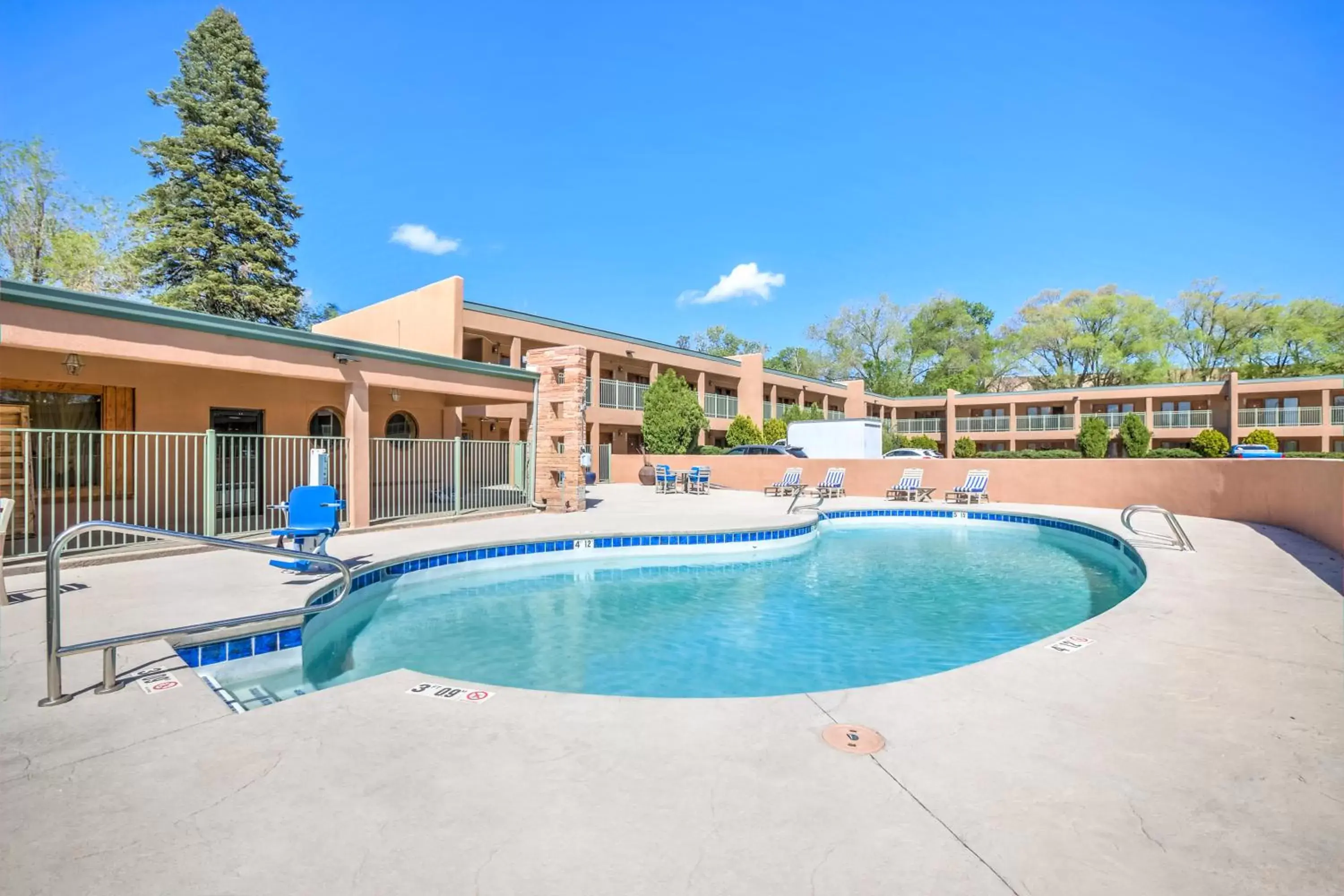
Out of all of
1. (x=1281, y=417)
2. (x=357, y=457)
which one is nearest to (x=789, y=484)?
(x=357, y=457)

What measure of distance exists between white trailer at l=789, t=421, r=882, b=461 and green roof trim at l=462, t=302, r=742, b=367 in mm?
6095

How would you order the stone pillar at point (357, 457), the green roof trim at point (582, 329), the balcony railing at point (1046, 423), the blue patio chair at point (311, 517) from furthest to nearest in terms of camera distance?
the balcony railing at point (1046, 423) < the green roof trim at point (582, 329) < the stone pillar at point (357, 457) < the blue patio chair at point (311, 517)

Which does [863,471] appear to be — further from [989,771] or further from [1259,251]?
[1259,251]

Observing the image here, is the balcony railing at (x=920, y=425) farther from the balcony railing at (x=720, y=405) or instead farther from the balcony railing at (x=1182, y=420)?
the balcony railing at (x=720, y=405)

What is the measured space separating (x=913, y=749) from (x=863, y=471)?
58.0 ft

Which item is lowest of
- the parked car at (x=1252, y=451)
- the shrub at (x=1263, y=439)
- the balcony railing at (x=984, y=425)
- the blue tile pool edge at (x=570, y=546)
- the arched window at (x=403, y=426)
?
the blue tile pool edge at (x=570, y=546)

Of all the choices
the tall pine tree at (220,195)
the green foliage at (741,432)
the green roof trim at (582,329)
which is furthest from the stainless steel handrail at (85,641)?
the tall pine tree at (220,195)

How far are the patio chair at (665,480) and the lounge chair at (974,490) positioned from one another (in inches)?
335

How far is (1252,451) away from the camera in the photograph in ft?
93.4

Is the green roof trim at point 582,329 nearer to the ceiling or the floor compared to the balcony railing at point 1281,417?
nearer to the ceiling

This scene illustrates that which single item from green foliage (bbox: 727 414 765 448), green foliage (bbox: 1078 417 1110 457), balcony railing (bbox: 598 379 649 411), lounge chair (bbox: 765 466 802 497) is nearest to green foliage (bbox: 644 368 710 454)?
balcony railing (bbox: 598 379 649 411)

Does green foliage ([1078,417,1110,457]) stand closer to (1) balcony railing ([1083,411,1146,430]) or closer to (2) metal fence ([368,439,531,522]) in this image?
(1) balcony railing ([1083,411,1146,430])

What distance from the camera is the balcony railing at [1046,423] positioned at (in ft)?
123

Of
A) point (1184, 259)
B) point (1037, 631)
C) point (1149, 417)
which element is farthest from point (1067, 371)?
point (1037, 631)
